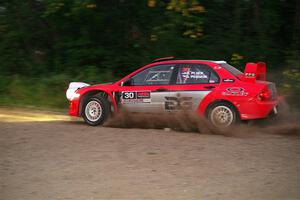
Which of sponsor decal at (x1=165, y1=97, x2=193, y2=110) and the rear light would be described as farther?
sponsor decal at (x1=165, y1=97, x2=193, y2=110)

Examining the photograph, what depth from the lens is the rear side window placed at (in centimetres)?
1038

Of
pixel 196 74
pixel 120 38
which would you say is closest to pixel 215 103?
pixel 196 74

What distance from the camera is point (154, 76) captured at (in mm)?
10867

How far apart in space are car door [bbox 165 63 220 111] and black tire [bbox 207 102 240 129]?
33cm

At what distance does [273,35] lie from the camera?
61.6 ft

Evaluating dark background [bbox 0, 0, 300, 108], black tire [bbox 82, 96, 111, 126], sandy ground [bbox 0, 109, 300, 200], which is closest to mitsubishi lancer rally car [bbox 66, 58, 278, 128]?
black tire [bbox 82, 96, 111, 126]

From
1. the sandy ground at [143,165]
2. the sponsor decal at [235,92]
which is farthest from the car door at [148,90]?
the sponsor decal at [235,92]

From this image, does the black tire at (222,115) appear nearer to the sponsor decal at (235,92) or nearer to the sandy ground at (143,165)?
the sponsor decal at (235,92)

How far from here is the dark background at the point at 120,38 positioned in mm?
17281

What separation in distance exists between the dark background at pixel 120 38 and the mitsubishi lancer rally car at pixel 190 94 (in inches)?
208

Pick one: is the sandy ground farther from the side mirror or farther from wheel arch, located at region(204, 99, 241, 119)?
the side mirror

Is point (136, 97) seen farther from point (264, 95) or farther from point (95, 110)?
point (264, 95)

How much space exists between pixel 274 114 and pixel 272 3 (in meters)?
9.15

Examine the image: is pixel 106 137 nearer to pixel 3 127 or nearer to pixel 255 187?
pixel 3 127
